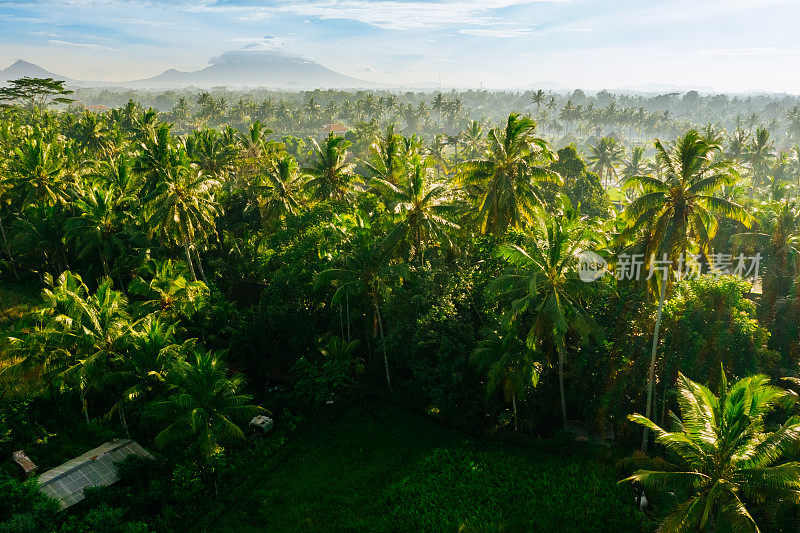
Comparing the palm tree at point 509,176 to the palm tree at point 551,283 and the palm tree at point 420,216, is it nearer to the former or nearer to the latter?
the palm tree at point 420,216

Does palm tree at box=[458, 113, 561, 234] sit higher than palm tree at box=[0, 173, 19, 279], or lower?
higher

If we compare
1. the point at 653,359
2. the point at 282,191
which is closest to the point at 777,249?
the point at 653,359

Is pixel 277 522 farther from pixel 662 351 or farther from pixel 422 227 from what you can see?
pixel 662 351

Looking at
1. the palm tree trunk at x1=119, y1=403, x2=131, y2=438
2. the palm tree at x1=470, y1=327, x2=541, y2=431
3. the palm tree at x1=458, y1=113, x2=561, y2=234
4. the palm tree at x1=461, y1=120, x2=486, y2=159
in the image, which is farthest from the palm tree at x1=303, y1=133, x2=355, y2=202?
the palm tree at x1=461, y1=120, x2=486, y2=159

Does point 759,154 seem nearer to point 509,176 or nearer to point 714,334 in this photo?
point 714,334

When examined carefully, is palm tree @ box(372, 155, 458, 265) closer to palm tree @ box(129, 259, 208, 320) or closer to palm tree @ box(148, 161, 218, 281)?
palm tree @ box(129, 259, 208, 320)

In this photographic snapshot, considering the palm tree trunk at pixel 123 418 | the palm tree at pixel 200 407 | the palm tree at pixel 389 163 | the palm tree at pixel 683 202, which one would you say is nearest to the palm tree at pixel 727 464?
the palm tree at pixel 683 202

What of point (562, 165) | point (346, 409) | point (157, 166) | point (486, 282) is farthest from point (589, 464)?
point (562, 165)
